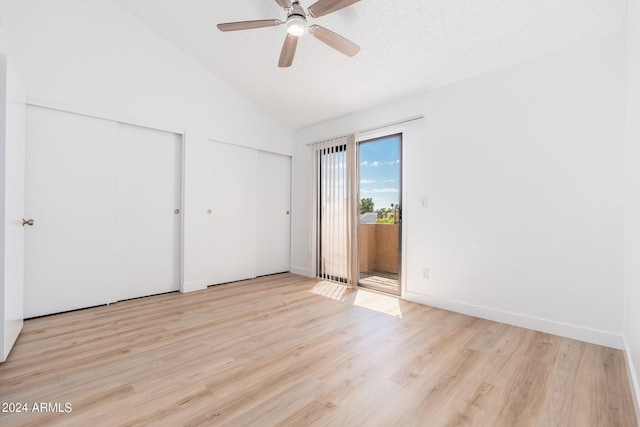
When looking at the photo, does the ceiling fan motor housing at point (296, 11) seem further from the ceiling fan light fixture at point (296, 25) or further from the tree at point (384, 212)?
the tree at point (384, 212)

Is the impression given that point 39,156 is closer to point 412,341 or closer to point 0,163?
point 0,163

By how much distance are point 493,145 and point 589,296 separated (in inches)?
57.7

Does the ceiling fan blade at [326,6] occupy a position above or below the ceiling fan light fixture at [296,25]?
above

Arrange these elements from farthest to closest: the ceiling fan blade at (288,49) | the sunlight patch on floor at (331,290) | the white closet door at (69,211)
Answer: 1. the sunlight patch on floor at (331,290)
2. the white closet door at (69,211)
3. the ceiling fan blade at (288,49)

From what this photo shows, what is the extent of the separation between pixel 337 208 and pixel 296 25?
244 cm

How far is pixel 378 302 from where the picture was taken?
3.21 metres

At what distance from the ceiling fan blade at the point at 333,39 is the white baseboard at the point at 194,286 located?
311cm

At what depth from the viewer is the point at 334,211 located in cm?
412

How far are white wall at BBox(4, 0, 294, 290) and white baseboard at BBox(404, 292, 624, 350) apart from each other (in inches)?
117

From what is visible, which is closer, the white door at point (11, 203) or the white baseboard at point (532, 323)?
the white door at point (11, 203)

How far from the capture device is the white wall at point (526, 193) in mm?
2166

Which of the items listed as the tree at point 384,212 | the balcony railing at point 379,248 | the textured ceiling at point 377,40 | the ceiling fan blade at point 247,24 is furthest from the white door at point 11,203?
the tree at point 384,212

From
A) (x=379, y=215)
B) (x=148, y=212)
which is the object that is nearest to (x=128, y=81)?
(x=148, y=212)

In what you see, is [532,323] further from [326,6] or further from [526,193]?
[326,6]
